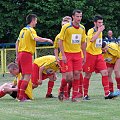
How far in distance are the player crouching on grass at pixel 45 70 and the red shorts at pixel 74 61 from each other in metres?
1.48

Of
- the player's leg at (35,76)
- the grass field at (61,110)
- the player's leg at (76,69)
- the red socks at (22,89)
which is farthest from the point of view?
the player's leg at (35,76)

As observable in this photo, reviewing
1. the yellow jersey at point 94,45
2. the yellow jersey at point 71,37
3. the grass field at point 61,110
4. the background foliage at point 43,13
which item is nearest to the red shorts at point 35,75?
the yellow jersey at point 94,45

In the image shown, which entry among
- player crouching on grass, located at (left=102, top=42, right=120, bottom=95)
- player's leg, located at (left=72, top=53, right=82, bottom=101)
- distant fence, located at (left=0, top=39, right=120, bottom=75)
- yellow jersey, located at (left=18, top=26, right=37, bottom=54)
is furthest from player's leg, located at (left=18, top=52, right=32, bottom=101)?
distant fence, located at (left=0, top=39, right=120, bottom=75)

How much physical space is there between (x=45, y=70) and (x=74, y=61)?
1847mm

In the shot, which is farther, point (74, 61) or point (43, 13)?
point (43, 13)

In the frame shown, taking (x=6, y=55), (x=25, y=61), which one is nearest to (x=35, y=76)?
(x=25, y=61)

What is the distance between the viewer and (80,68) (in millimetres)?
11992

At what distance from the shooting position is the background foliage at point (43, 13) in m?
36.0

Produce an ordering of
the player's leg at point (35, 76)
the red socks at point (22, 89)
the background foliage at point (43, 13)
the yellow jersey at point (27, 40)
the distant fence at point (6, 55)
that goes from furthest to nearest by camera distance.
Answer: the background foliage at point (43, 13) < the distant fence at point (6, 55) < the player's leg at point (35, 76) < the red socks at point (22, 89) < the yellow jersey at point (27, 40)

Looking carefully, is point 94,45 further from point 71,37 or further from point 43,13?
point 43,13

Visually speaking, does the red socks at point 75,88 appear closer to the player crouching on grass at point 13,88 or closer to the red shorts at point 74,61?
the red shorts at point 74,61

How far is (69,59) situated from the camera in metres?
11.8

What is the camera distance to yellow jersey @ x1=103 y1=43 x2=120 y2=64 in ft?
44.1

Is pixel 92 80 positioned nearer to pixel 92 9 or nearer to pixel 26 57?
pixel 26 57
